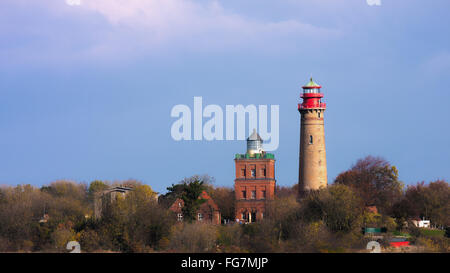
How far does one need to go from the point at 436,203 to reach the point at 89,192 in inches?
2863

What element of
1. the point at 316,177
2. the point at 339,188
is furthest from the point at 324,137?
the point at 339,188

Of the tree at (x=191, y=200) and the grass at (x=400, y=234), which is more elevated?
the tree at (x=191, y=200)

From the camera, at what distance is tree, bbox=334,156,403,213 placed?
103m

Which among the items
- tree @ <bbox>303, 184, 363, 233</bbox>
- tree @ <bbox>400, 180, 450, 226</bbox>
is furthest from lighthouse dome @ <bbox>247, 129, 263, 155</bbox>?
tree @ <bbox>400, 180, 450, 226</bbox>

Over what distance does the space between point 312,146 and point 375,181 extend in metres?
15.4

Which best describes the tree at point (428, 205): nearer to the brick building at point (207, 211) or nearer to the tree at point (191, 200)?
the brick building at point (207, 211)

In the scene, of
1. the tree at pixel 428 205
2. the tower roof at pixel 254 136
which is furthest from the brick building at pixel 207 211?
the tree at pixel 428 205

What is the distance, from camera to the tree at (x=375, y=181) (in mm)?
103125

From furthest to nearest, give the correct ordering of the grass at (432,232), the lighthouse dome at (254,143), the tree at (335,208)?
1. the lighthouse dome at (254,143)
2. the grass at (432,232)
3. the tree at (335,208)

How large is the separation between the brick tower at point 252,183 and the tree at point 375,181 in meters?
10.1

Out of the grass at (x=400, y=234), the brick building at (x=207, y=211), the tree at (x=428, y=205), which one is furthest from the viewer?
the tree at (x=428, y=205)

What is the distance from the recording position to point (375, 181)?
107062 millimetres

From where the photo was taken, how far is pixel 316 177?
95.6 metres

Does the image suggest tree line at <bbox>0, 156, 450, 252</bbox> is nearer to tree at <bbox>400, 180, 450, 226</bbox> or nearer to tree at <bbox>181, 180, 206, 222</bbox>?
tree at <bbox>181, 180, 206, 222</bbox>
